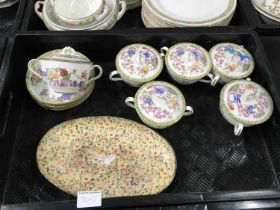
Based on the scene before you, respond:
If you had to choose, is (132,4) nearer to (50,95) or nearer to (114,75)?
(114,75)

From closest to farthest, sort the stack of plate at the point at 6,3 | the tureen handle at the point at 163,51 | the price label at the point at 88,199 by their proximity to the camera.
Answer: the price label at the point at 88,199 → the tureen handle at the point at 163,51 → the stack of plate at the point at 6,3

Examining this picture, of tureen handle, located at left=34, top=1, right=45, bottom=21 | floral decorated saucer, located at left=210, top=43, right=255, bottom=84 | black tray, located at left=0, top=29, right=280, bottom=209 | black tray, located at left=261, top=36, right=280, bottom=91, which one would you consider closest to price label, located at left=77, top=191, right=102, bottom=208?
black tray, located at left=0, top=29, right=280, bottom=209

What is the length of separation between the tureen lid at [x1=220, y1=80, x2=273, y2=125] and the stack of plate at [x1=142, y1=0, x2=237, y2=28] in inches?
10.8

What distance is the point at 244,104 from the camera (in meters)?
1.01

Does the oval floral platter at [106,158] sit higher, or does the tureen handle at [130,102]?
the tureen handle at [130,102]

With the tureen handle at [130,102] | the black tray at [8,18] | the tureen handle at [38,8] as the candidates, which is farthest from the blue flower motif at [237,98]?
the black tray at [8,18]

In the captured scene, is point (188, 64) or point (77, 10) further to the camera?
point (77, 10)

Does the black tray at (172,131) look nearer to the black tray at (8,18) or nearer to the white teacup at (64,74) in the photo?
the white teacup at (64,74)

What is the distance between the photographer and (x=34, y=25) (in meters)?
1.20

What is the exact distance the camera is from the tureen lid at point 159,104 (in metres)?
0.97

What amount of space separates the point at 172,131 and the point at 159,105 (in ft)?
0.40

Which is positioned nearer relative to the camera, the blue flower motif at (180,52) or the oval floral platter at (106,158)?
the oval floral platter at (106,158)

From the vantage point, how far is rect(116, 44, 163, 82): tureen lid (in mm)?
1061

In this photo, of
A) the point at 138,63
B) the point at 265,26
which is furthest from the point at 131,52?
the point at 265,26
